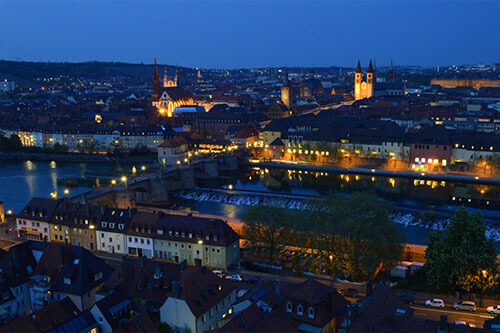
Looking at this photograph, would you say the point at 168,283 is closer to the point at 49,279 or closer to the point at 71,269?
the point at 71,269

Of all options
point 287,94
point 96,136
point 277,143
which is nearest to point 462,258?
point 277,143

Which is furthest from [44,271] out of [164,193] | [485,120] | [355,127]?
[485,120]

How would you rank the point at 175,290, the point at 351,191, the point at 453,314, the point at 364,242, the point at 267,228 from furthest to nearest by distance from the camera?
the point at 351,191 < the point at 267,228 < the point at 364,242 < the point at 453,314 < the point at 175,290

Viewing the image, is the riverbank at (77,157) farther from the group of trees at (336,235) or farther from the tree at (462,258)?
the tree at (462,258)

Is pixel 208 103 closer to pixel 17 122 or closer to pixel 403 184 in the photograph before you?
pixel 17 122

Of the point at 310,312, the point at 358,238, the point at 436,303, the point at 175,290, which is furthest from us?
the point at 358,238

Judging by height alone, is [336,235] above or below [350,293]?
above

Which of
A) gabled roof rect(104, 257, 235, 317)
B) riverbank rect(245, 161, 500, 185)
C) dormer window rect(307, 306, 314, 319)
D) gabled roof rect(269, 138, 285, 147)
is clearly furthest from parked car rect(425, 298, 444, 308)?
gabled roof rect(269, 138, 285, 147)
